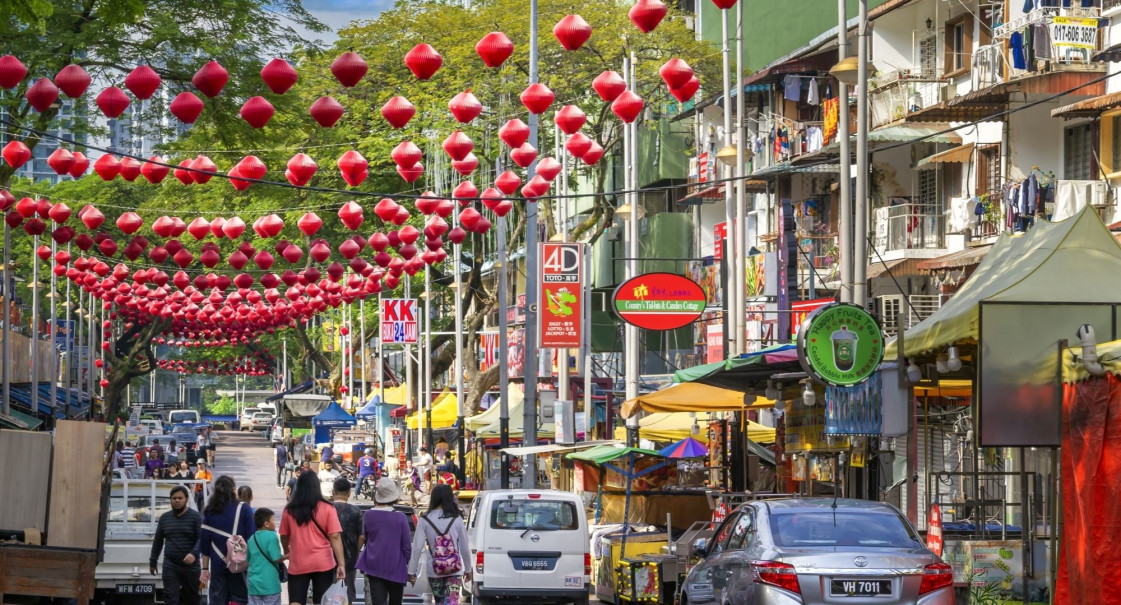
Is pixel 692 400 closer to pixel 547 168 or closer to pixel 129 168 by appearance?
pixel 547 168

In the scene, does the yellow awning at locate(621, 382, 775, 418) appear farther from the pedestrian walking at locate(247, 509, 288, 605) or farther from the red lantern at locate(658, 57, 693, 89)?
the pedestrian walking at locate(247, 509, 288, 605)

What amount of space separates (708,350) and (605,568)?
69.7ft

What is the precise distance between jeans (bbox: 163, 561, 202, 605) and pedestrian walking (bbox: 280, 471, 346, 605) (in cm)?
222

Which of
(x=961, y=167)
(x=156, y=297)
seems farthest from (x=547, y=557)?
(x=156, y=297)

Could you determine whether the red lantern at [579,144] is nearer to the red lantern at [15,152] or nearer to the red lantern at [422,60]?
the red lantern at [422,60]

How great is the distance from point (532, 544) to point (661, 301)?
9.01m

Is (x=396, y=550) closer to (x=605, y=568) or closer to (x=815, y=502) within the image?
(x=815, y=502)

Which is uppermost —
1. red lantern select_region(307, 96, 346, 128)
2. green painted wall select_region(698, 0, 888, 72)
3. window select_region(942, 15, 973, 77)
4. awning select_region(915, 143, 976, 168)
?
green painted wall select_region(698, 0, 888, 72)

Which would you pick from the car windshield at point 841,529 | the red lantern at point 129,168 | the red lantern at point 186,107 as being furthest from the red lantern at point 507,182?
the car windshield at point 841,529

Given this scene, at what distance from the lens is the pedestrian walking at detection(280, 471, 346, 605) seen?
13.6 meters

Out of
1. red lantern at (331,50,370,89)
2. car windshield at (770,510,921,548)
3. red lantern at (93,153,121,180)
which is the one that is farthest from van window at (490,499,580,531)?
red lantern at (93,153,121,180)

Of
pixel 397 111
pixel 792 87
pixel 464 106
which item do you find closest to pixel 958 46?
pixel 792 87

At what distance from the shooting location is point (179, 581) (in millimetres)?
15609

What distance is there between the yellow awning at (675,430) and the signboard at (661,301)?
→ 9.44 ft
